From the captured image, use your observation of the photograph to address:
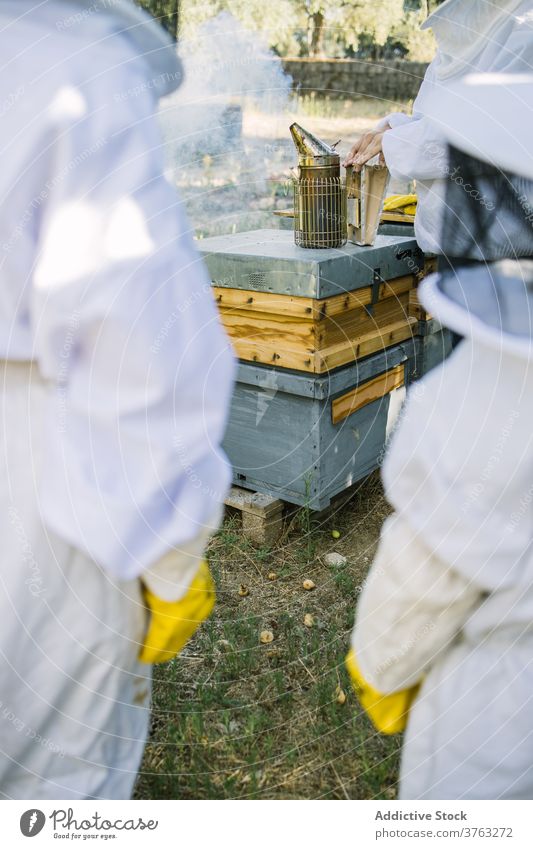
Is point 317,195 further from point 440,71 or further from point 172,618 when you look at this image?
point 172,618

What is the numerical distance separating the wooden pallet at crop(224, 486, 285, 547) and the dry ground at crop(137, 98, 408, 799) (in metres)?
0.05

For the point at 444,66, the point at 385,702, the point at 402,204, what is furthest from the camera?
the point at 402,204

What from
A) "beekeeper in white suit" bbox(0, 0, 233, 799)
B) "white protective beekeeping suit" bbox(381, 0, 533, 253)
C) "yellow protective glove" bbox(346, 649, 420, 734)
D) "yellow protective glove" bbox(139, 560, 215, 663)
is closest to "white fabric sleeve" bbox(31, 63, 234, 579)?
"beekeeper in white suit" bbox(0, 0, 233, 799)

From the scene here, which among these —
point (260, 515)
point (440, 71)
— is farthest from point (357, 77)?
point (260, 515)

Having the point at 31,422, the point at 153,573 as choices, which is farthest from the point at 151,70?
the point at 153,573

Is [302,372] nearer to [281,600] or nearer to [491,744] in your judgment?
[281,600]

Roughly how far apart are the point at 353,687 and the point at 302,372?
3.88 ft

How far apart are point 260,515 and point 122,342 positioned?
7.11ft

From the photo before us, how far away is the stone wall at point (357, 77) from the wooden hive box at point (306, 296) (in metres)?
5.91

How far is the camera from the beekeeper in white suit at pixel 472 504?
3.41 feet

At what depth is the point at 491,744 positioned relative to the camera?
4.00 feet

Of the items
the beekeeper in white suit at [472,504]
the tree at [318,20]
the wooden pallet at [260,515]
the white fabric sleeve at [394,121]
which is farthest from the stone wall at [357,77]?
the beekeeper in white suit at [472,504]

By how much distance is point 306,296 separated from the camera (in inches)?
106

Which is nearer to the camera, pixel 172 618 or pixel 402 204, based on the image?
pixel 172 618
